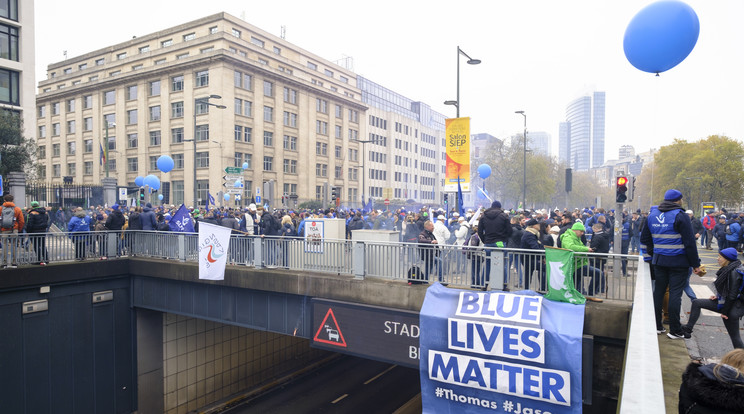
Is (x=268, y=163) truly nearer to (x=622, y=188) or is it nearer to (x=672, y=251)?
(x=622, y=188)

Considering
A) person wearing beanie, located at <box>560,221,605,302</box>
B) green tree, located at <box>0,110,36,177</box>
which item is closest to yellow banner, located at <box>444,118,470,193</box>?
person wearing beanie, located at <box>560,221,605,302</box>

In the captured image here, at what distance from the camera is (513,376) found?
291 inches

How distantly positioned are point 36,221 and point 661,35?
1687 cm

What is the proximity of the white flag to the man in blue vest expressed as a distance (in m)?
10.0

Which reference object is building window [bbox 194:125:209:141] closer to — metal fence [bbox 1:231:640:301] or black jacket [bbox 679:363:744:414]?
metal fence [bbox 1:231:640:301]

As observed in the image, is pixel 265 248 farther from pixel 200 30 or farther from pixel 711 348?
pixel 200 30

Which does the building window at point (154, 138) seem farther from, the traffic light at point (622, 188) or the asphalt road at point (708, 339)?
the asphalt road at point (708, 339)

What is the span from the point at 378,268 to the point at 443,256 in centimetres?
182

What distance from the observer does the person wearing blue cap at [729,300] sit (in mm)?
5977

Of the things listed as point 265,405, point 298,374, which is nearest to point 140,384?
point 265,405

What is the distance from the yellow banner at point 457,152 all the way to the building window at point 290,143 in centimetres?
4269

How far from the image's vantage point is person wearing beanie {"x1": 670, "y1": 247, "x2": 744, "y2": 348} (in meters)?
5.98

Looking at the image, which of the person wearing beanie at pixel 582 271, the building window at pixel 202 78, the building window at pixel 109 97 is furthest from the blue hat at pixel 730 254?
the building window at pixel 109 97

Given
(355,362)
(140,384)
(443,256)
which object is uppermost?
(443,256)
